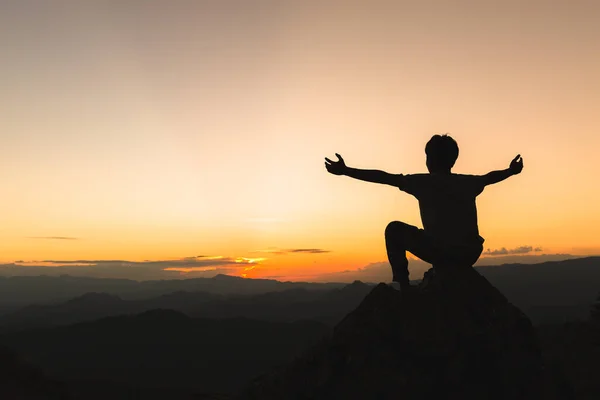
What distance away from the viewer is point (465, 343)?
25.2 feet

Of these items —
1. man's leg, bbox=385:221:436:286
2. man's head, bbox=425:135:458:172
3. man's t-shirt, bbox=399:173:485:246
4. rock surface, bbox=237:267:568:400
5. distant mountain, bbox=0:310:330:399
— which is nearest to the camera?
rock surface, bbox=237:267:568:400

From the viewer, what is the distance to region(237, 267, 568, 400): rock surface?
752 cm

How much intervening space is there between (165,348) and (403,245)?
4938 inches

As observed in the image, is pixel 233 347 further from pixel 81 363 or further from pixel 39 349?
pixel 39 349

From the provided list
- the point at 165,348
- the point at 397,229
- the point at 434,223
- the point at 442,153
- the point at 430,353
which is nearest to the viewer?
the point at 430,353

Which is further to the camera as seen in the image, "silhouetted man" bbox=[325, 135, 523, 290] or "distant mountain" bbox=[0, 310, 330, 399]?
"distant mountain" bbox=[0, 310, 330, 399]

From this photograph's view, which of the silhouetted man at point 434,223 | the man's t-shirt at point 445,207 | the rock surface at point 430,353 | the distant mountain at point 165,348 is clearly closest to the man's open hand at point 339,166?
the silhouetted man at point 434,223

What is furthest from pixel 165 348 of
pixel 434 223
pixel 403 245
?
pixel 434 223

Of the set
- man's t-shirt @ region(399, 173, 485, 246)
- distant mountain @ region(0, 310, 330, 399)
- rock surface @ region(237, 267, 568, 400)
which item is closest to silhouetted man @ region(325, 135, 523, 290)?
man's t-shirt @ region(399, 173, 485, 246)

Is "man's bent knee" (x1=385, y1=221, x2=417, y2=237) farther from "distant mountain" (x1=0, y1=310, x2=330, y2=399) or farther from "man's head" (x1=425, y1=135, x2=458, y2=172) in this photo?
"distant mountain" (x1=0, y1=310, x2=330, y2=399)

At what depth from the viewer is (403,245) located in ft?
26.4

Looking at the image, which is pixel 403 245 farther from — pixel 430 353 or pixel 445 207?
pixel 430 353

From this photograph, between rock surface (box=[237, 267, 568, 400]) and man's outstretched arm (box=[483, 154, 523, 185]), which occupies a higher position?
man's outstretched arm (box=[483, 154, 523, 185])

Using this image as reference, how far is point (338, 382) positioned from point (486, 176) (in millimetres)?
4340
